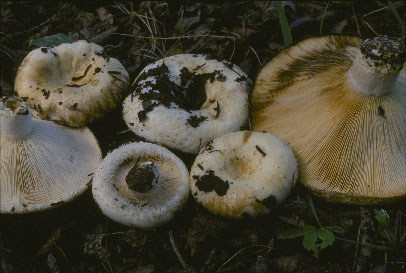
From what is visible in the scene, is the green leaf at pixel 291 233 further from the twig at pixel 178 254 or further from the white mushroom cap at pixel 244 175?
the twig at pixel 178 254

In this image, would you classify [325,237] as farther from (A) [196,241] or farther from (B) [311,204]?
(A) [196,241]

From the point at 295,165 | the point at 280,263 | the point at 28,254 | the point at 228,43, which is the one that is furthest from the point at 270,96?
the point at 28,254

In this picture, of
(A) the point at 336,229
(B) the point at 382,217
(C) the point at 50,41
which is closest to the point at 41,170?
(C) the point at 50,41

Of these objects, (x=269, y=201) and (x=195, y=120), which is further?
(x=195, y=120)

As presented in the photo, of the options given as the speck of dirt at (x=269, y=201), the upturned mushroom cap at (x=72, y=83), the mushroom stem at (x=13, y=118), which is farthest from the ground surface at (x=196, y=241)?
the mushroom stem at (x=13, y=118)

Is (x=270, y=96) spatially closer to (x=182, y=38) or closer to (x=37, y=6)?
(x=182, y=38)
